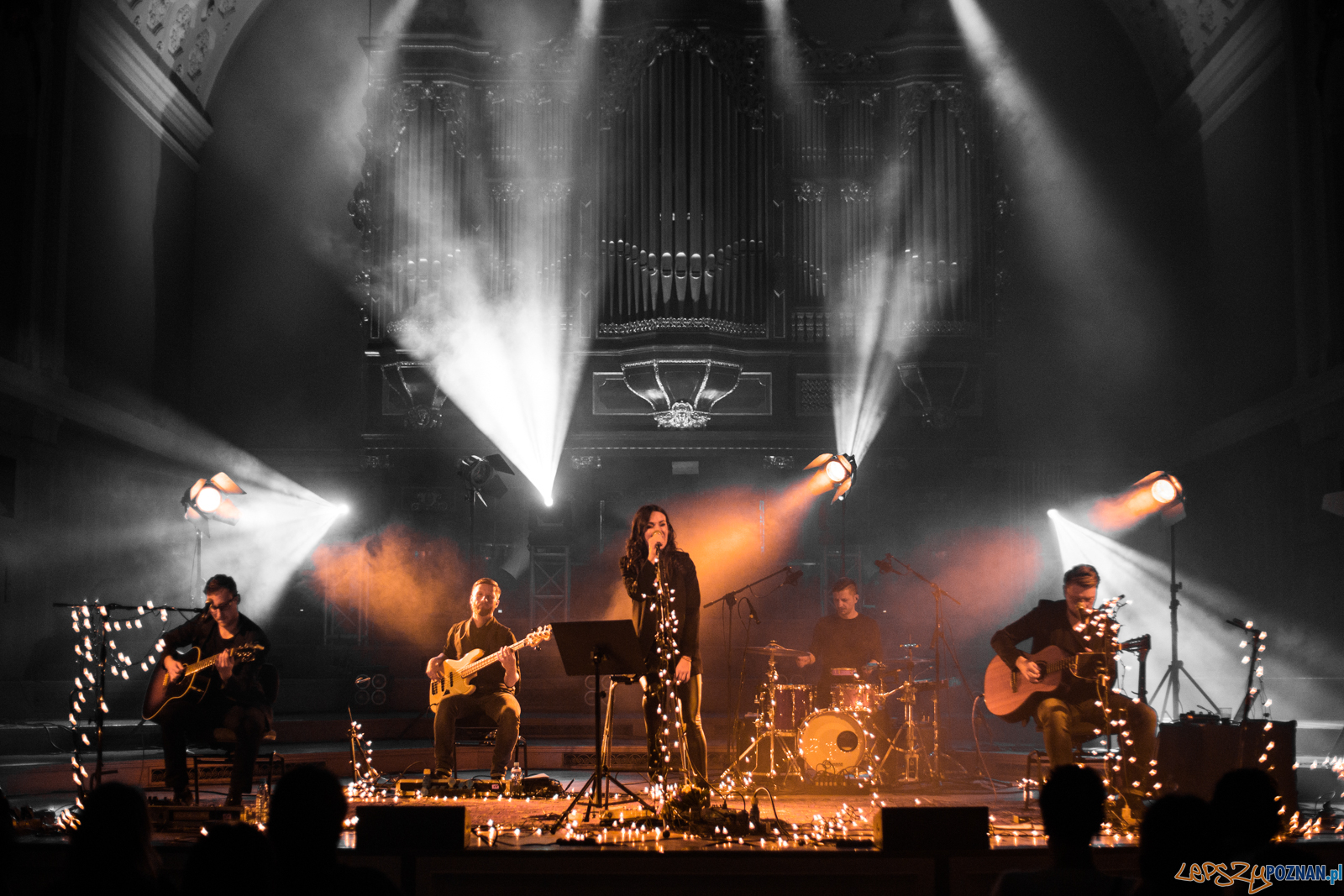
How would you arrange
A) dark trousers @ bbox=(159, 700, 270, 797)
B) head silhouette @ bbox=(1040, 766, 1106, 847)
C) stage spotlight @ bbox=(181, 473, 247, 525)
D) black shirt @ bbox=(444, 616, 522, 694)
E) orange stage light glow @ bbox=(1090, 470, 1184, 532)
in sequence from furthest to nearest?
orange stage light glow @ bbox=(1090, 470, 1184, 532)
stage spotlight @ bbox=(181, 473, 247, 525)
black shirt @ bbox=(444, 616, 522, 694)
dark trousers @ bbox=(159, 700, 270, 797)
head silhouette @ bbox=(1040, 766, 1106, 847)

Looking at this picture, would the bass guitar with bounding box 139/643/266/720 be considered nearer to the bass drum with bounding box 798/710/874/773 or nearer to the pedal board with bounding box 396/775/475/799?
the pedal board with bounding box 396/775/475/799

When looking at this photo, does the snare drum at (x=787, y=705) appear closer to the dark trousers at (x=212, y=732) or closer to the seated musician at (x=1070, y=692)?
the seated musician at (x=1070, y=692)

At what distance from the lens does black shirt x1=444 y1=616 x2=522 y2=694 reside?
7.26 m

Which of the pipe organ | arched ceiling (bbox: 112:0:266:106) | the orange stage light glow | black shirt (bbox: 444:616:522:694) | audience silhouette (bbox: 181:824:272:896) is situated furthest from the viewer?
the pipe organ

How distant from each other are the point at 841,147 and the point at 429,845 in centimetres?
777

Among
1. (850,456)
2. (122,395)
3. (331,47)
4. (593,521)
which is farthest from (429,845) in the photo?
(331,47)

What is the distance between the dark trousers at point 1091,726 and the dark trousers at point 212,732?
408cm

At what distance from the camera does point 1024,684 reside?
6.22 meters

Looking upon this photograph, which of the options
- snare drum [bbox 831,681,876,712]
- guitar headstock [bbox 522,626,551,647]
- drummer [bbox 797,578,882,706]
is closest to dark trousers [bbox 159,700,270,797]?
guitar headstock [bbox 522,626,551,647]

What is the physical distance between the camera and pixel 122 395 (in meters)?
9.85

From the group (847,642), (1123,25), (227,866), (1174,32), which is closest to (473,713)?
(847,642)

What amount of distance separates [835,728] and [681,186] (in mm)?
4904

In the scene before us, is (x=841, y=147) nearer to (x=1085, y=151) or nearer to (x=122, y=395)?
(x=1085, y=151)

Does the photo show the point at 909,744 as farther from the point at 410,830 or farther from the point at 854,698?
the point at 410,830
